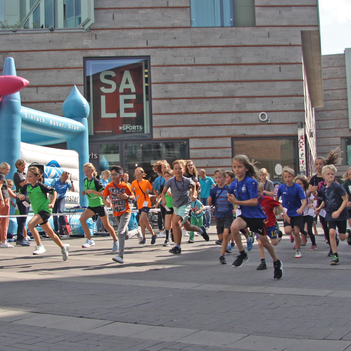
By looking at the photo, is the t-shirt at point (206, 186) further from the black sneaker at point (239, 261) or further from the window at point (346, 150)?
the window at point (346, 150)

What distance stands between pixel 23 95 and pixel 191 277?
619 inches

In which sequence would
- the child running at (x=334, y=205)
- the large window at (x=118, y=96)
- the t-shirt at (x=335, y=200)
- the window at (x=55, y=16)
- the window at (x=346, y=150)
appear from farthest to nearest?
the window at (x=346, y=150) < the large window at (x=118, y=96) < the window at (x=55, y=16) < the t-shirt at (x=335, y=200) < the child running at (x=334, y=205)

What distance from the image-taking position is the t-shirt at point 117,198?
9.83 metres

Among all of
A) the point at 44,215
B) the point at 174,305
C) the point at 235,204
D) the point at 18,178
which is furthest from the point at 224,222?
the point at 18,178

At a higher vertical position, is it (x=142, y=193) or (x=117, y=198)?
(x=142, y=193)

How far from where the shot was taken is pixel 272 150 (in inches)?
847

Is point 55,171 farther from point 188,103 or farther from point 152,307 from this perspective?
point 152,307

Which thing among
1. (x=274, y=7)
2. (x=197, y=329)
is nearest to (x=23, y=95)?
(x=274, y=7)

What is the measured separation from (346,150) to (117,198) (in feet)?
164

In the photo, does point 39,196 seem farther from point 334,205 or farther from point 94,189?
point 334,205

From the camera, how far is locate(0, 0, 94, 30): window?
21.1m

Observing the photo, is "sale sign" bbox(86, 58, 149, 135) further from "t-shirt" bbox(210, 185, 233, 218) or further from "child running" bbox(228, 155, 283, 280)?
"child running" bbox(228, 155, 283, 280)

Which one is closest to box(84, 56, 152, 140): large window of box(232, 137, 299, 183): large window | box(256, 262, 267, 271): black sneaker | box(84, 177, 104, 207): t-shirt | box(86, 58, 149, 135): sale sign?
box(86, 58, 149, 135): sale sign

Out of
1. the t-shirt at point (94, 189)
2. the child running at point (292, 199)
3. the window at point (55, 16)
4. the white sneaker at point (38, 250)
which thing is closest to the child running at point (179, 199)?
the t-shirt at point (94, 189)
